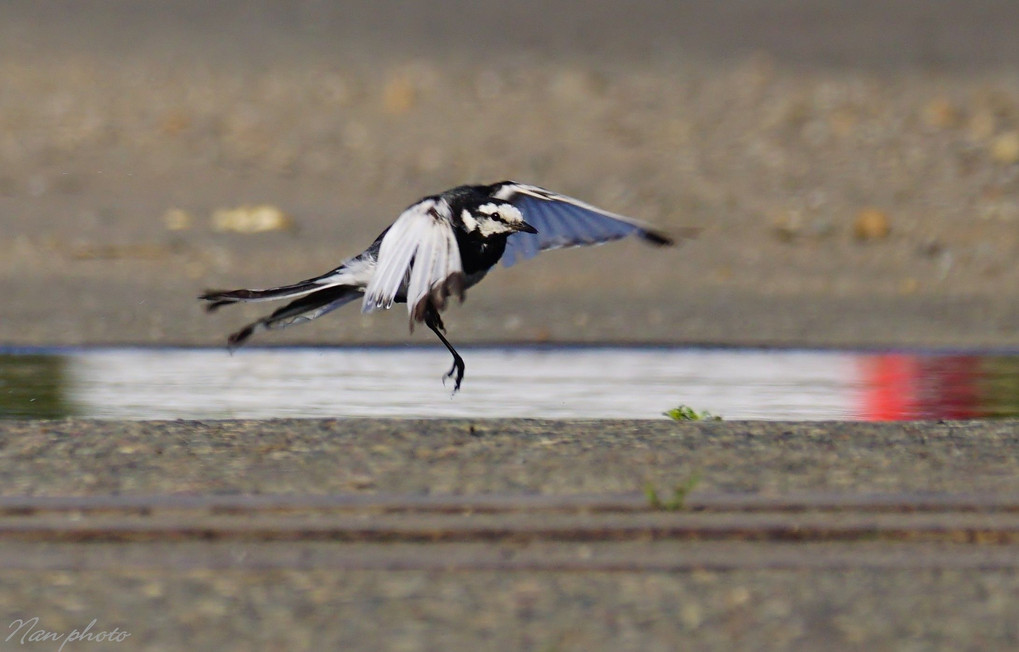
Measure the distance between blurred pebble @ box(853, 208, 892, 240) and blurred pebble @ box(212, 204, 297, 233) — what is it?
5.14 metres

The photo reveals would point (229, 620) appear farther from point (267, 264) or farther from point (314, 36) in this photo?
point (314, 36)

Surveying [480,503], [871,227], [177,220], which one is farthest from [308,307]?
[871,227]

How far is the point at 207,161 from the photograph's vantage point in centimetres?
1766

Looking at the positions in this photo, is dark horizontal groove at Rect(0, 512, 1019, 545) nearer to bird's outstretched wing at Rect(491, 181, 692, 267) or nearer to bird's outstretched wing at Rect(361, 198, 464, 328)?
bird's outstretched wing at Rect(361, 198, 464, 328)

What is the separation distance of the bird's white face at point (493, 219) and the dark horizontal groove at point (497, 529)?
2285 millimetres

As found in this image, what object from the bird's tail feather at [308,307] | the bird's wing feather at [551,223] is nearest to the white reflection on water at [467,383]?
the bird's tail feather at [308,307]

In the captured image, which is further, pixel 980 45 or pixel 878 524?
pixel 980 45

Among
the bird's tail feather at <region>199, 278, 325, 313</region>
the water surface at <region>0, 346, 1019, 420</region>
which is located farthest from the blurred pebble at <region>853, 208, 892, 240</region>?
the bird's tail feather at <region>199, 278, 325, 313</region>

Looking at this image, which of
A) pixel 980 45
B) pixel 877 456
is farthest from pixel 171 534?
pixel 980 45

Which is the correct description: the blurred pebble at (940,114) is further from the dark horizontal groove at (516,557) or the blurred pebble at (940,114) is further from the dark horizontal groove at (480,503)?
the dark horizontal groove at (516,557)

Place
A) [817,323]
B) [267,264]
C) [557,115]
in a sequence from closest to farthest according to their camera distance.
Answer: [817,323] → [267,264] → [557,115]

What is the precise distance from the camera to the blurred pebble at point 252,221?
51.0 ft

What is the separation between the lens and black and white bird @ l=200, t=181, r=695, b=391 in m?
6.07

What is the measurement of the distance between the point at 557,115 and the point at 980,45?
764 centimetres
